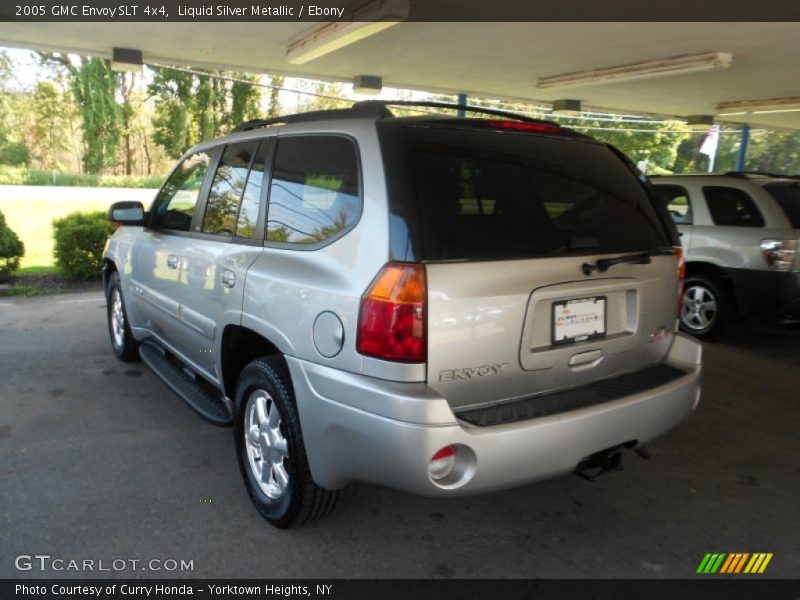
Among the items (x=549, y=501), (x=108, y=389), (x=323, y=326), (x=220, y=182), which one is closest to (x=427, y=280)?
(x=323, y=326)

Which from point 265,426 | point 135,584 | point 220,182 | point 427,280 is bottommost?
point 135,584

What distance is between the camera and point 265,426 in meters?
2.85

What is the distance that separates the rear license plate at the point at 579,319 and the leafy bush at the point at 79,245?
8.12m

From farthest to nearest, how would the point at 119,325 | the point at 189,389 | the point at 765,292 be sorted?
the point at 765,292
the point at 119,325
the point at 189,389

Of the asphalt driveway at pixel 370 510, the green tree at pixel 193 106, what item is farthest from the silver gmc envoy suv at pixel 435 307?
the green tree at pixel 193 106

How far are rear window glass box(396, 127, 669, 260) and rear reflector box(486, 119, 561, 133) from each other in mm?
49

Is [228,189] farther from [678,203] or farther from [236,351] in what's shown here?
[678,203]

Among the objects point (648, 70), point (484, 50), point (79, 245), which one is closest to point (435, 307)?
point (484, 50)

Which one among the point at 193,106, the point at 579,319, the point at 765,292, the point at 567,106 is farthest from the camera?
Result: the point at 193,106

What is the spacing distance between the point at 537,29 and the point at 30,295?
744 cm

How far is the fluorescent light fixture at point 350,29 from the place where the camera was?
18.4ft

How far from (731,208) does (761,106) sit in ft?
23.3

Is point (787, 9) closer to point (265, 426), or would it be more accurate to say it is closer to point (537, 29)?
point (537, 29)

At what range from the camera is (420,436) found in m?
2.07
